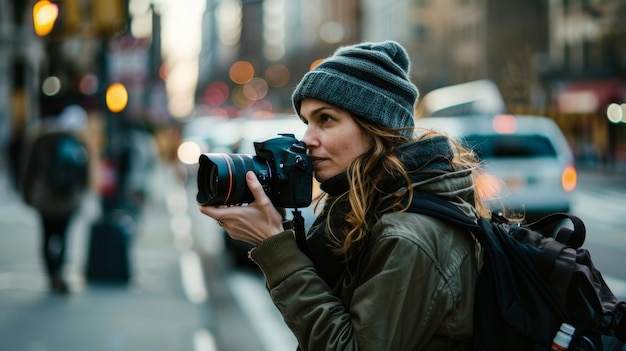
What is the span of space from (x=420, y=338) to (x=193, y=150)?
75.6 feet

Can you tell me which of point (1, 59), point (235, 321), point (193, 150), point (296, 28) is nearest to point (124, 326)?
point (235, 321)

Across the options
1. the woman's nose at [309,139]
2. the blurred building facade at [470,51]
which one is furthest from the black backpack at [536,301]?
the blurred building facade at [470,51]

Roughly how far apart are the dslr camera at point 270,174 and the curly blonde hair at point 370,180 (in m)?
0.12

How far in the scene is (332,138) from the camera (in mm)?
2273

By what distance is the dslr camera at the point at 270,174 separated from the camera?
2.23 m

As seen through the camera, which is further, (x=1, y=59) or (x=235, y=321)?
(x=1, y=59)

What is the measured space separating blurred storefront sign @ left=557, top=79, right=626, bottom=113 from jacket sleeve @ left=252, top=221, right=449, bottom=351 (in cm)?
3929

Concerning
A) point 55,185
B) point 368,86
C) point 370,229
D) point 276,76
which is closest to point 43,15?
point 55,185

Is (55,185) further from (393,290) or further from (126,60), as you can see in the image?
(393,290)

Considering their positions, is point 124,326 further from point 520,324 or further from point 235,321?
point 520,324

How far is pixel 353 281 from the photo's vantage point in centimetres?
215

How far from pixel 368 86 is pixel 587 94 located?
4523cm

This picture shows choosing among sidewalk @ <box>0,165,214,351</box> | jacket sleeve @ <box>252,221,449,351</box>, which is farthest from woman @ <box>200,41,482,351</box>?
sidewalk @ <box>0,165,214,351</box>

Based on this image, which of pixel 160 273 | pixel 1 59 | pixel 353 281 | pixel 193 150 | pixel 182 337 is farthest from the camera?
pixel 1 59
